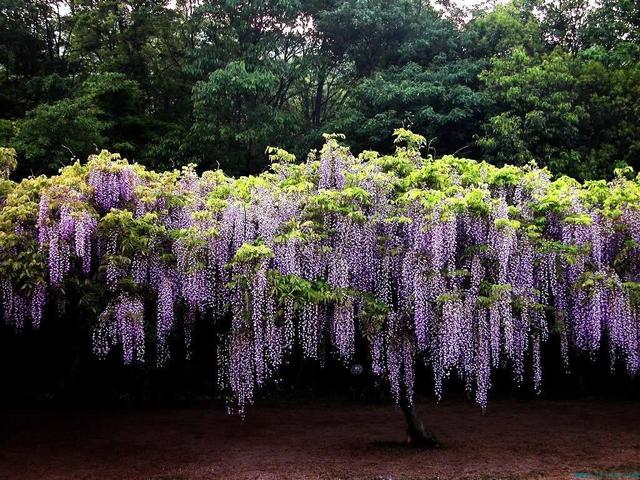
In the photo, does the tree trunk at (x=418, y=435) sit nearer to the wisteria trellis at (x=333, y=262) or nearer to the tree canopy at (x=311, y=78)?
the wisteria trellis at (x=333, y=262)

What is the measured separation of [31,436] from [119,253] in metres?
4.12

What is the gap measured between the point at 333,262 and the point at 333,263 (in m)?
0.01

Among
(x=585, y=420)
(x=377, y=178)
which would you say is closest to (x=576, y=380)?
(x=585, y=420)

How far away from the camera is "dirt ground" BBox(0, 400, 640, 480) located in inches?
302

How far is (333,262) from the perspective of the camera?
7.34 meters

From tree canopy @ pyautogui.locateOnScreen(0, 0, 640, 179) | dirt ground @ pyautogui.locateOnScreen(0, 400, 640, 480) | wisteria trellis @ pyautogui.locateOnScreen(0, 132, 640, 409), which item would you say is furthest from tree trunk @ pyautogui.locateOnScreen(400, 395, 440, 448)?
tree canopy @ pyautogui.locateOnScreen(0, 0, 640, 179)

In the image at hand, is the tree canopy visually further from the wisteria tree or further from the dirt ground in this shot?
the wisteria tree

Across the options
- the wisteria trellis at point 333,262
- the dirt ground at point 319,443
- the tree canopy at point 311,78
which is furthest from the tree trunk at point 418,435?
the tree canopy at point 311,78

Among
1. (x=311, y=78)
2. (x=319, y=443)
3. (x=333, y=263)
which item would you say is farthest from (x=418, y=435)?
(x=311, y=78)

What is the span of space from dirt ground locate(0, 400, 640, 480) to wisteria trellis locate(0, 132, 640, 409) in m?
1.09

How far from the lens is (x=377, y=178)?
7.64m

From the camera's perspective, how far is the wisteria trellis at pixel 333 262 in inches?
284

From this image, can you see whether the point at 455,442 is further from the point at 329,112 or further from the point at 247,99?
the point at 329,112

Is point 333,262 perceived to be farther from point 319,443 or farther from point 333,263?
point 319,443
